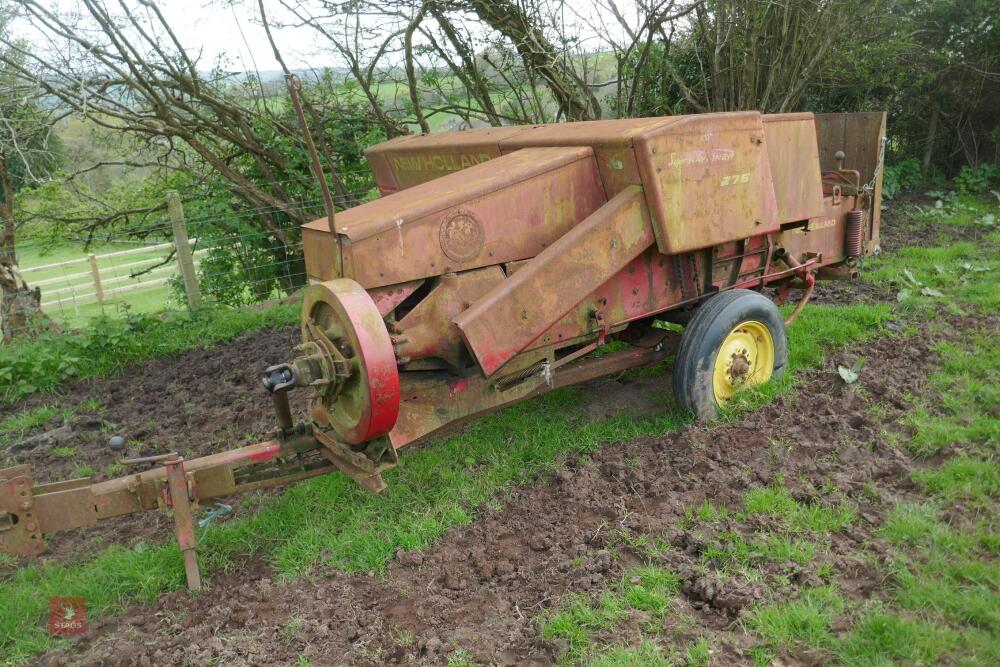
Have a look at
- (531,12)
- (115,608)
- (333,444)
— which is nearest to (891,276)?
(531,12)

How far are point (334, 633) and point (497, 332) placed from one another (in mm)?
1499

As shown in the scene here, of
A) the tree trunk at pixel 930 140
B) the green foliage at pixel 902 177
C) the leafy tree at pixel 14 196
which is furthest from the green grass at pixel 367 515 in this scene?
the tree trunk at pixel 930 140

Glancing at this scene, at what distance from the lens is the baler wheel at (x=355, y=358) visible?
3.21 meters

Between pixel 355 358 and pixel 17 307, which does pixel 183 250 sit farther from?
pixel 355 358

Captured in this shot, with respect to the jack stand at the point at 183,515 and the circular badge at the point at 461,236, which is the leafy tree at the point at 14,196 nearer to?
the jack stand at the point at 183,515

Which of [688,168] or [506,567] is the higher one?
[688,168]

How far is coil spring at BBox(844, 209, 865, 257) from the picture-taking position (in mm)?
5582

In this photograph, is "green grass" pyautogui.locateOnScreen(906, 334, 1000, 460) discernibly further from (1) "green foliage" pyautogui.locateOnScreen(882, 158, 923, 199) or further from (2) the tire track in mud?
(1) "green foliage" pyautogui.locateOnScreen(882, 158, 923, 199)

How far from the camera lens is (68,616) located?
338 centimetres

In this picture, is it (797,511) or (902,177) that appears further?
(902,177)

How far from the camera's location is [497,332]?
11.7 feet

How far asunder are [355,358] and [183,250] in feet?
17.1

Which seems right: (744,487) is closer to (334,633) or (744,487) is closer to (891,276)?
(334,633)

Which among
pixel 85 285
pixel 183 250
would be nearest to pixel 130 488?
pixel 183 250
